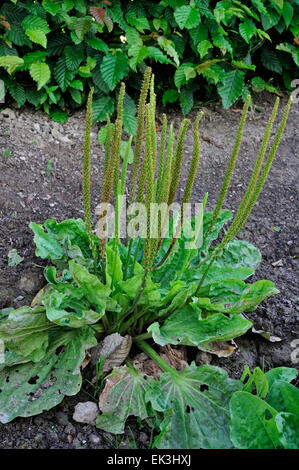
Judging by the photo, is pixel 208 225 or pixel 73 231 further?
pixel 208 225

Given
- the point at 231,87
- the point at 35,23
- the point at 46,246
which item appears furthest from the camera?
the point at 231,87

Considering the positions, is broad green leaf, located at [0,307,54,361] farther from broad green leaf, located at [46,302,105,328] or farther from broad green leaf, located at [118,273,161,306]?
broad green leaf, located at [118,273,161,306]

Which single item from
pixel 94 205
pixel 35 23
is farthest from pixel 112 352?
pixel 35 23

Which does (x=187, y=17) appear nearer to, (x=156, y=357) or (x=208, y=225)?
(x=208, y=225)

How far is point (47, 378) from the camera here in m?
2.24

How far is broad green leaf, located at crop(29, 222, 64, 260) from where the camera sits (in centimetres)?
259

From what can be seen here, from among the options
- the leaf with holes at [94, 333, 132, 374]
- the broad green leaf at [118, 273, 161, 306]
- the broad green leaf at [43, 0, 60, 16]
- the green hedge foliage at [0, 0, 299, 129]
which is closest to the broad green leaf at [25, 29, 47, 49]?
the green hedge foliage at [0, 0, 299, 129]

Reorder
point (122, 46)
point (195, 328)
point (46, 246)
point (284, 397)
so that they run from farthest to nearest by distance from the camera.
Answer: point (122, 46), point (46, 246), point (195, 328), point (284, 397)

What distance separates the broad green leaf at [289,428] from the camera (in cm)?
195

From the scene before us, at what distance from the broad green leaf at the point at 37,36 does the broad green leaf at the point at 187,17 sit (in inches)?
43.0

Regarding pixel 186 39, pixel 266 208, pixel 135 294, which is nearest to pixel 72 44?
pixel 186 39

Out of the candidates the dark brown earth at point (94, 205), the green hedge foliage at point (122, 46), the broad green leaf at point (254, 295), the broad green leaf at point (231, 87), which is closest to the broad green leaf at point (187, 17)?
the green hedge foliage at point (122, 46)

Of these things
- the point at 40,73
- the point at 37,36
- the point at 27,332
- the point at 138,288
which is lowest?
the point at 27,332

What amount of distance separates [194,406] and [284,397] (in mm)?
398
